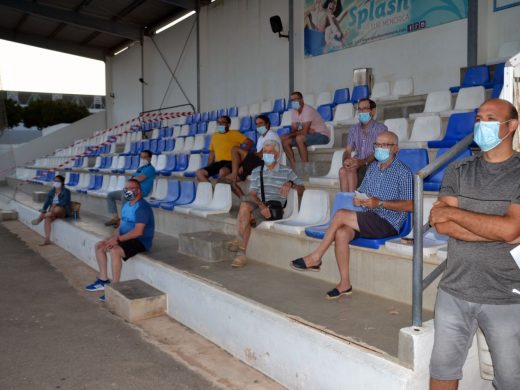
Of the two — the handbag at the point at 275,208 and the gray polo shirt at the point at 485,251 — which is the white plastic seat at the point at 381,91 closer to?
the handbag at the point at 275,208

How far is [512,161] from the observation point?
1.94 metres

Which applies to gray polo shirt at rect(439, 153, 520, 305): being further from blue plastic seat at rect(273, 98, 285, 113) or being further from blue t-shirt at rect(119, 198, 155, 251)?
blue plastic seat at rect(273, 98, 285, 113)

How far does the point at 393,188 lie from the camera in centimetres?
341

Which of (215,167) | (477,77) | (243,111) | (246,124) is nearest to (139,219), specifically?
(215,167)

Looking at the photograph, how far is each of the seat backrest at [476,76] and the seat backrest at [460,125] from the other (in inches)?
79.4

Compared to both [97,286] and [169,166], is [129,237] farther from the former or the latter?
[169,166]

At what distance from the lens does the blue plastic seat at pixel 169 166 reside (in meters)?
8.19

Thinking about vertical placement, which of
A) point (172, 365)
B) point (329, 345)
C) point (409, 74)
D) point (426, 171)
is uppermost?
point (409, 74)

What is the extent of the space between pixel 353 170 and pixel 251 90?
8.70 metres

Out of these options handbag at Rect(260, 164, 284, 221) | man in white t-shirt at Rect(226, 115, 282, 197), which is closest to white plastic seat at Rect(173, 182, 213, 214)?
man in white t-shirt at Rect(226, 115, 282, 197)

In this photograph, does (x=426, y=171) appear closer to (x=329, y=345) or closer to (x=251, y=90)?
(x=329, y=345)

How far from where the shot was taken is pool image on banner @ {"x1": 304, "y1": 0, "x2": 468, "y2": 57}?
26.0ft

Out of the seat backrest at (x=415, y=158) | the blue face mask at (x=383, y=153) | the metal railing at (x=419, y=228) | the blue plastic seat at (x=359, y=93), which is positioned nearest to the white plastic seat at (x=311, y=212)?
the seat backrest at (x=415, y=158)

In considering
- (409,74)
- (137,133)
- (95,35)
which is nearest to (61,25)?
(95,35)
